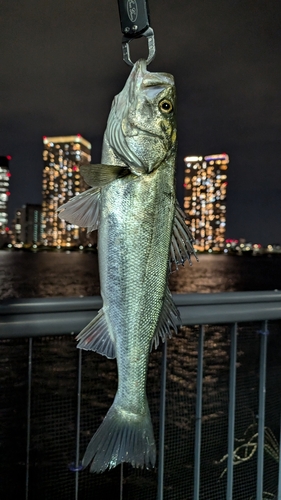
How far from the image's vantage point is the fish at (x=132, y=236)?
4.83 ft

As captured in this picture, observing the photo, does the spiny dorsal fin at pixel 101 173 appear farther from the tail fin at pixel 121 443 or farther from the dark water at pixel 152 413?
the dark water at pixel 152 413

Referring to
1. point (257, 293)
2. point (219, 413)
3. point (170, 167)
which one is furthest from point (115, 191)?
Answer: point (219, 413)

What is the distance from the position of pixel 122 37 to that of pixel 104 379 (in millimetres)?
19947

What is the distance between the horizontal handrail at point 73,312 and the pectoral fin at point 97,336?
632 mm

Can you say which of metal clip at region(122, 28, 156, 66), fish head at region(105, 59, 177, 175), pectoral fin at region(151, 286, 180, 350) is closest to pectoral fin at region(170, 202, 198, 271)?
pectoral fin at region(151, 286, 180, 350)

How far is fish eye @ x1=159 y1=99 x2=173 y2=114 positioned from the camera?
1555 millimetres

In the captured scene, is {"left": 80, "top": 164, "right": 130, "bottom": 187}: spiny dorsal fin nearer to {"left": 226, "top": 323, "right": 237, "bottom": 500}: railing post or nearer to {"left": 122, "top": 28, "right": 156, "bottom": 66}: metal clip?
{"left": 122, "top": 28, "right": 156, "bottom": 66}: metal clip

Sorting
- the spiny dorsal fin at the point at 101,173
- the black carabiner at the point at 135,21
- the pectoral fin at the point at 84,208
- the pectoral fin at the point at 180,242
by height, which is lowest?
the pectoral fin at the point at 180,242

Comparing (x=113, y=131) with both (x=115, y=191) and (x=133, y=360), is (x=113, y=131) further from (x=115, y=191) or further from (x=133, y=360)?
(x=133, y=360)

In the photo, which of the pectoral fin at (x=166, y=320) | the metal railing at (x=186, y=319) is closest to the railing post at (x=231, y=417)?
the metal railing at (x=186, y=319)

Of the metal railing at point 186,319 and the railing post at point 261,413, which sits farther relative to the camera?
the railing post at point 261,413

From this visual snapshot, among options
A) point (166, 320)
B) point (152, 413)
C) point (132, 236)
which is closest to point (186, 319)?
point (166, 320)

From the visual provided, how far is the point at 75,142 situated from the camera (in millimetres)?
2965

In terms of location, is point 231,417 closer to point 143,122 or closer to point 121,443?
point 121,443
